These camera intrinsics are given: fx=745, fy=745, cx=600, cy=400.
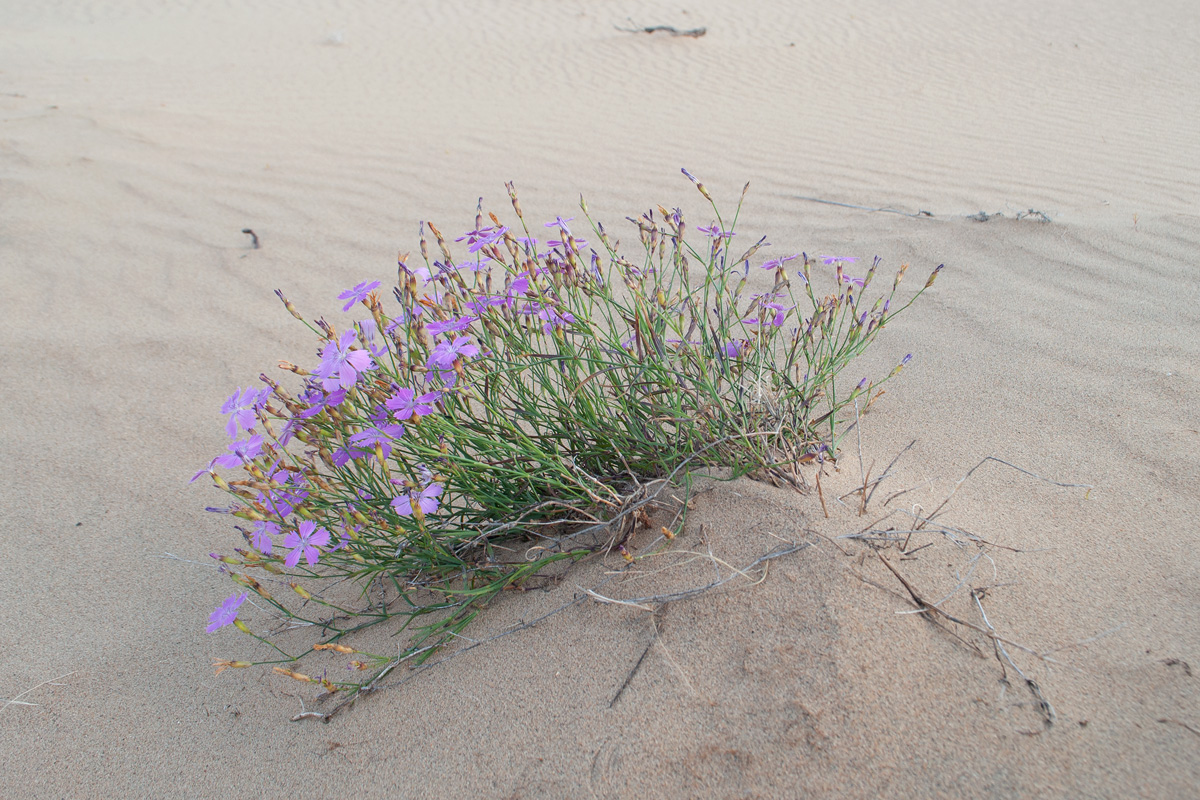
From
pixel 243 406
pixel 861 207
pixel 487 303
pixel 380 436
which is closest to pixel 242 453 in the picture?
pixel 243 406

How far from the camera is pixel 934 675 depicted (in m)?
1.29

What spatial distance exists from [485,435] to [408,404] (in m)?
0.39

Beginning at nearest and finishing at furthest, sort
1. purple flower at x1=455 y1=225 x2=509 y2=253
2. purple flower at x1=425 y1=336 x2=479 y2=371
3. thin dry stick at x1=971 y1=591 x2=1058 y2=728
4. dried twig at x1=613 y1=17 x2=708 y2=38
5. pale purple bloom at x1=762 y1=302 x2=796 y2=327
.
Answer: thin dry stick at x1=971 y1=591 x2=1058 y2=728 < purple flower at x1=425 y1=336 x2=479 y2=371 < purple flower at x1=455 y1=225 x2=509 y2=253 < pale purple bloom at x1=762 y1=302 x2=796 y2=327 < dried twig at x1=613 y1=17 x2=708 y2=38

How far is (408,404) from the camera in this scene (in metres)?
1.32

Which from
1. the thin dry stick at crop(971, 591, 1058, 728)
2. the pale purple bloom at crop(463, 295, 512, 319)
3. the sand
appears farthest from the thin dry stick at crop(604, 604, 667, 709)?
the pale purple bloom at crop(463, 295, 512, 319)

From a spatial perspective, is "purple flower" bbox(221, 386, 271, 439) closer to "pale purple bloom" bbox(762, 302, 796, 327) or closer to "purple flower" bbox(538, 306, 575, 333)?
"purple flower" bbox(538, 306, 575, 333)

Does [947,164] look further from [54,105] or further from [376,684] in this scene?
[54,105]

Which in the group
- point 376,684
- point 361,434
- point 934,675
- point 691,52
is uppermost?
point 691,52

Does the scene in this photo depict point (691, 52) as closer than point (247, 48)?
Yes

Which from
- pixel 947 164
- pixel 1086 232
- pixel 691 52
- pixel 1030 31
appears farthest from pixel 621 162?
pixel 1030 31

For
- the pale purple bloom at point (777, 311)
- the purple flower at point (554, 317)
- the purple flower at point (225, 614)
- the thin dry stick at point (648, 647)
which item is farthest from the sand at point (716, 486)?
the purple flower at point (554, 317)

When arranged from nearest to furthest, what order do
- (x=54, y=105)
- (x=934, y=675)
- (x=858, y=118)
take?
(x=934, y=675)
(x=858, y=118)
(x=54, y=105)

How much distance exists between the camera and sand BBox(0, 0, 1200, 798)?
129 cm

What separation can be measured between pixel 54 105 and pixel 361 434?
22.7 feet
